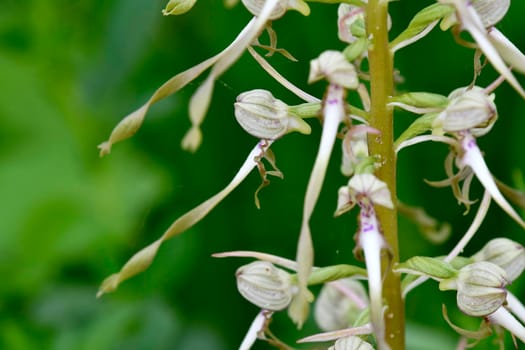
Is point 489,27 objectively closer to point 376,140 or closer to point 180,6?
point 376,140

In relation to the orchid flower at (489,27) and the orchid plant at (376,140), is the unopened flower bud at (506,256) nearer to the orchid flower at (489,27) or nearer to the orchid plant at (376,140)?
the orchid plant at (376,140)

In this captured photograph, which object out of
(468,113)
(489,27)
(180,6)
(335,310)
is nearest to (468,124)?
(468,113)

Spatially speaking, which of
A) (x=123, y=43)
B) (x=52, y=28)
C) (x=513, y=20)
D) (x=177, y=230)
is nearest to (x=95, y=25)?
(x=52, y=28)

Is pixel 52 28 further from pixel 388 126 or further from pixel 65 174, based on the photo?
pixel 388 126

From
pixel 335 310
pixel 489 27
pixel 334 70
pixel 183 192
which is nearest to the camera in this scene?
pixel 334 70

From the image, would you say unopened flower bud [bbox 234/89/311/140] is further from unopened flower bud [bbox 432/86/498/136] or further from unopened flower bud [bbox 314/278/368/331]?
unopened flower bud [bbox 314/278/368/331]

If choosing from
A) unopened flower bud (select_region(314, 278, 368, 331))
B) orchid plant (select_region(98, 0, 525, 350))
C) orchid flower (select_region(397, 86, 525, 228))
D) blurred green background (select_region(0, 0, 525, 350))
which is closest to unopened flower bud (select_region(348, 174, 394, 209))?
orchid plant (select_region(98, 0, 525, 350))

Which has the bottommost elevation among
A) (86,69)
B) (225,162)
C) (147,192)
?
(147,192)
